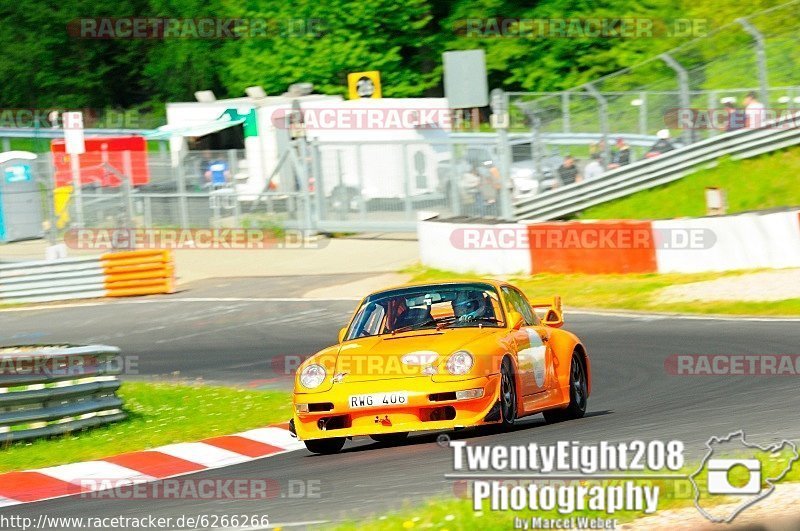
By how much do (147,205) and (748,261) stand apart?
16.8 meters

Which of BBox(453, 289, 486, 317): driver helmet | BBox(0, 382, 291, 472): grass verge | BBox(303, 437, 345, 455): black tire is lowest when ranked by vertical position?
BBox(0, 382, 291, 472): grass verge

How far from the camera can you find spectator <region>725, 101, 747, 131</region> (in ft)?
82.9

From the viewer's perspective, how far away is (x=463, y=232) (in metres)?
24.0

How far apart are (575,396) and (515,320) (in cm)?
99

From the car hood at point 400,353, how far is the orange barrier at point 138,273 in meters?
16.2

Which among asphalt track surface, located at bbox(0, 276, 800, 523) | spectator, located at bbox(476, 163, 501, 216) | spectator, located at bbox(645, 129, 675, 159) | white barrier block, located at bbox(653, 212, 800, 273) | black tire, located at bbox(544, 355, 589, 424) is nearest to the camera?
asphalt track surface, located at bbox(0, 276, 800, 523)

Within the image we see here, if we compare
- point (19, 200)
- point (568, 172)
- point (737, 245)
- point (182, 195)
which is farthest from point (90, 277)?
point (737, 245)

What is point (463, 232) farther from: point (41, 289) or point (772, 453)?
point (772, 453)

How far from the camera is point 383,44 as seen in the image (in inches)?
1940

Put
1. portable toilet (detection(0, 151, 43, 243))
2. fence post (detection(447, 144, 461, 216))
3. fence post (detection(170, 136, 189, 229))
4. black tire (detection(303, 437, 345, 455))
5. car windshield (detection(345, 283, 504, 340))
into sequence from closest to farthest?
black tire (detection(303, 437, 345, 455))
car windshield (detection(345, 283, 504, 340))
fence post (detection(447, 144, 461, 216))
fence post (detection(170, 136, 189, 229))
portable toilet (detection(0, 151, 43, 243))

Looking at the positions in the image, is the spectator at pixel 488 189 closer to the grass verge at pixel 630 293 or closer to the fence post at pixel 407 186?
the fence post at pixel 407 186

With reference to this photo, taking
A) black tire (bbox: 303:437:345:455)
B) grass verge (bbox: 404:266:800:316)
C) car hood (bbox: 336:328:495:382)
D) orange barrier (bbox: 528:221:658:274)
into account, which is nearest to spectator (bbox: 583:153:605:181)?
orange barrier (bbox: 528:221:658:274)

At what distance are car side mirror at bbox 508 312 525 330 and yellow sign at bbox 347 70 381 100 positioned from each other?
2407cm

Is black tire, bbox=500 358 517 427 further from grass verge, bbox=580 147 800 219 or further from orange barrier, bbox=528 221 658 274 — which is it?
grass verge, bbox=580 147 800 219
